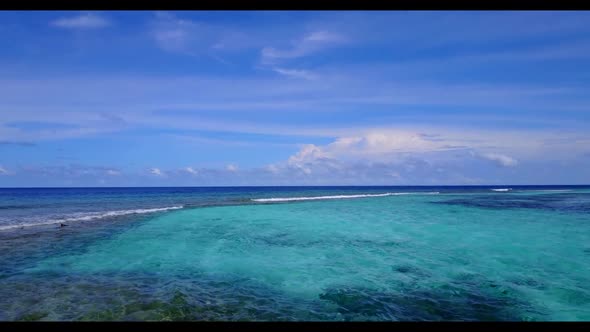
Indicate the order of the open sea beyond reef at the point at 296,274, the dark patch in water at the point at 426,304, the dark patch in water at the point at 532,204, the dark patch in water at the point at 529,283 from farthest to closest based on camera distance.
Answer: the dark patch in water at the point at 532,204 < the dark patch in water at the point at 529,283 < the open sea beyond reef at the point at 296,274 < the dark patch in water at the point at 426,304

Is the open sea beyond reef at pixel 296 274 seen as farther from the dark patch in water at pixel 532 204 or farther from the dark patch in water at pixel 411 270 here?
the dark patch in water at pixel 532 204

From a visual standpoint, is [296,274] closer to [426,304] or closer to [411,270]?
[411,270]

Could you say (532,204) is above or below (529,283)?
above

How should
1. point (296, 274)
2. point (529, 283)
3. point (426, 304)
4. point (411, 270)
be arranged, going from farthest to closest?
point (411, 270)
point (296, 274)
point (529, 283)
point (426, 304)

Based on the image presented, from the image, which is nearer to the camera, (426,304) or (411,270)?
(426,304)

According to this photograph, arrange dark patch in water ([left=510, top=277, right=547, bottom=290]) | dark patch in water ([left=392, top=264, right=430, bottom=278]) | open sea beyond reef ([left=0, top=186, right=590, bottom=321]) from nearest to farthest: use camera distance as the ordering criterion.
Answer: open sea beyond reef ([left=0, top=186, right=590, bottom=321]) → dark patch in water ([left=510, top=277, right=547, bottom=290]) → dark patch in water ([left=392, top=264, right=430, bottom=278])

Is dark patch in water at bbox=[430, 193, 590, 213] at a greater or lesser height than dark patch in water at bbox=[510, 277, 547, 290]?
greater

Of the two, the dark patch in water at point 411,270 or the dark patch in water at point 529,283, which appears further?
the dark patch in water at point 411,270

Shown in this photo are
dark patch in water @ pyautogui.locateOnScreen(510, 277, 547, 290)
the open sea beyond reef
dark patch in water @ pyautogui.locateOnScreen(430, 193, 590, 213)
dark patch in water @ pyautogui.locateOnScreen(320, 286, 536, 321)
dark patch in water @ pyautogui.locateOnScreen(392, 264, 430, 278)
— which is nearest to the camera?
dark patch in water @ pyautogui.locateOnScreen(320, 286, 536, 321)

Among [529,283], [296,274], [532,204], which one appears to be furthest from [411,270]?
[532,204]

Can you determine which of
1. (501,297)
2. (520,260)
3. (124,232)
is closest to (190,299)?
(501,297)

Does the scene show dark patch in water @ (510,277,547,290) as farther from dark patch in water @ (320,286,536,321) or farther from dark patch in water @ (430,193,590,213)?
dark patch in water @ (430,193,590,213)

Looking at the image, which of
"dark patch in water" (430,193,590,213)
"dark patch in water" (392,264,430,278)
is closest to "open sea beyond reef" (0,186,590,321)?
"dark patch in water" (392,264,430,278)

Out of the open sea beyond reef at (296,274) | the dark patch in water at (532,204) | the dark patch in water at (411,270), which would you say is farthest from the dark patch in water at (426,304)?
the dark patch in water at (532,204)
